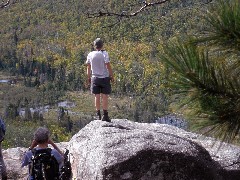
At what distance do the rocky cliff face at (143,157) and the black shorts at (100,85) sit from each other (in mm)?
649

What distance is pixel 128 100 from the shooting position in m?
122

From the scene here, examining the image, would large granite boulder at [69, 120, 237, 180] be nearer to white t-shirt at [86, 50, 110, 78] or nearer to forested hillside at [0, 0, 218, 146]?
white t-shirt at [86, 50, 110, 78]

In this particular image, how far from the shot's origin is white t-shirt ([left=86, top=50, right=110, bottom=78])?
24.1 ft

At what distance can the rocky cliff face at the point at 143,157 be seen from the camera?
6.46 metres

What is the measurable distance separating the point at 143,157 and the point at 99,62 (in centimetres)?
181

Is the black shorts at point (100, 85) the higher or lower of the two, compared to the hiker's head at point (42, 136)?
higher

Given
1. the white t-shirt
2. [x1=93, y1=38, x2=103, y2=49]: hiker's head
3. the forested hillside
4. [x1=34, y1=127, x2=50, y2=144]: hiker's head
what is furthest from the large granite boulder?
the forested hillside

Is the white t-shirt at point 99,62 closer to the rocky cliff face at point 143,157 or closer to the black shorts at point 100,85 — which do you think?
the black shorts at point 100,85

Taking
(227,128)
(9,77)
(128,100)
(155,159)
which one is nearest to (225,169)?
(155,159)

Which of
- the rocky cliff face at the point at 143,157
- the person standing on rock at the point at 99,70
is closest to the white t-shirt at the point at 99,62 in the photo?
the person standing on rock at the point at 99,70

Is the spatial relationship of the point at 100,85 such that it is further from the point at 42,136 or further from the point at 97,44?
the point at 42,136

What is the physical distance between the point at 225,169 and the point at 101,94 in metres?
2.46

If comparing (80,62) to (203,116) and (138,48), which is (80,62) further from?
(203,116)

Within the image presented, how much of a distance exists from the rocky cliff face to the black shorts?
0.65m
